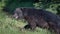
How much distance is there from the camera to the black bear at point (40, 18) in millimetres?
8306

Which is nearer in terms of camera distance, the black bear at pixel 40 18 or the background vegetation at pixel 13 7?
the black bear at pixel 40 18

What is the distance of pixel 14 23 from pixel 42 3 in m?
2.34

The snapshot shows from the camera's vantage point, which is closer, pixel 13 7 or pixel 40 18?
pixel 40 18

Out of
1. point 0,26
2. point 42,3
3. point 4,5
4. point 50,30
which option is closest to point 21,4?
point 4,5

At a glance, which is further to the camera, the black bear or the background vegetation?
the background vegetation

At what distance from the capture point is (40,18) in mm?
8867

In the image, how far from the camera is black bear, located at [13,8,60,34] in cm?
831

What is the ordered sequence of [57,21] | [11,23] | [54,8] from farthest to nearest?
[54,8] → [11,23] → [57,21]

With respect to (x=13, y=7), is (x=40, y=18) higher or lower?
higher

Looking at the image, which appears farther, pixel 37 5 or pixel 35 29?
pixel 37 5

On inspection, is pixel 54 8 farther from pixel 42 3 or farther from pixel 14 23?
pixel 14 23

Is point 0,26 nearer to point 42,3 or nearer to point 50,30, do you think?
point 50,30

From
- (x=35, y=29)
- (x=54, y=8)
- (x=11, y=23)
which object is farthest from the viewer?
(x=54, y=8)

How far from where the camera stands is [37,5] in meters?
11.1
